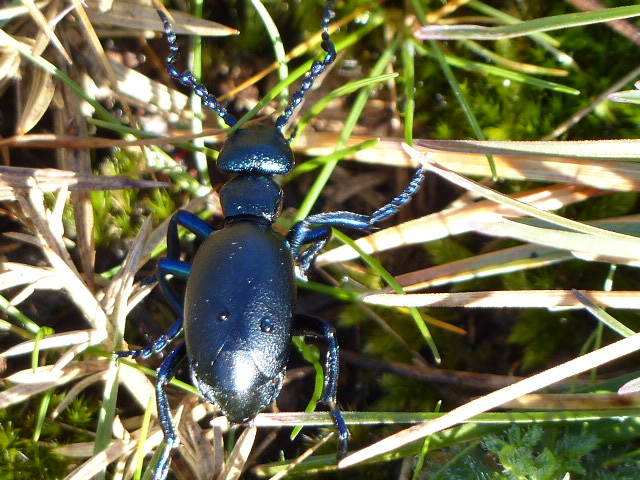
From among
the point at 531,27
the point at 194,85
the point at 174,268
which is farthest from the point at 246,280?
the point at 531,27

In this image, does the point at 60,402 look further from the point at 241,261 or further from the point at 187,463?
the point at 241,261

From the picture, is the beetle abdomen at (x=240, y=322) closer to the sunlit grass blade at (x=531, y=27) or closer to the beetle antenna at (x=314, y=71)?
the beetle antenna at (x=314, y=71)

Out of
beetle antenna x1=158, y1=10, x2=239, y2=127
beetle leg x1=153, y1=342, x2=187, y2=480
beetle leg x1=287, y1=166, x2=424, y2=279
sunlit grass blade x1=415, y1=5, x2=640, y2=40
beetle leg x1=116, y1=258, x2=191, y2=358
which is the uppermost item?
sunlit grass blade x1=415, y1=5, x2=640, y2=40

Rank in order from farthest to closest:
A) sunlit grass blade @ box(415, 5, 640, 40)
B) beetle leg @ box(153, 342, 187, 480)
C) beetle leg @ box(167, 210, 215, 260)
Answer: beetle leg @ box(167, 210, 215, 260)
beetle leg @ box(153, 342, 187, 480)
sunlit grass blade @ box(415, 5, 640, 40)

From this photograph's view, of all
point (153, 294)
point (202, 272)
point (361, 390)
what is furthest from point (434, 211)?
point (153, 294)

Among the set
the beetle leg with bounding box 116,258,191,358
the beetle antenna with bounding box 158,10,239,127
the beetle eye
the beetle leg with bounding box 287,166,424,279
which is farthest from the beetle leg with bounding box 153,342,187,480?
the beetle antenna with bounding box 158,10,239,127

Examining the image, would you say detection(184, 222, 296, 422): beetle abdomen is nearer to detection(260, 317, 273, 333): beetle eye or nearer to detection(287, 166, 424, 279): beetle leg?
detection(260, 317, 273, 333): beetle eye

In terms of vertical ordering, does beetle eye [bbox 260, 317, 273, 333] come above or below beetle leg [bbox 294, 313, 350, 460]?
above

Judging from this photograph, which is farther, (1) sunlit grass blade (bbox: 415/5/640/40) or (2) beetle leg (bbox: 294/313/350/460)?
(2) beetle leg (bbox: 294/313/350/460)
